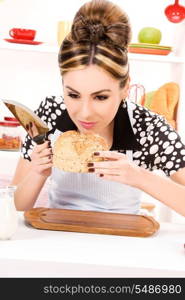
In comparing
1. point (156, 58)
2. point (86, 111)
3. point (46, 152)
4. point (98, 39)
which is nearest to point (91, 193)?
point (46, 152)

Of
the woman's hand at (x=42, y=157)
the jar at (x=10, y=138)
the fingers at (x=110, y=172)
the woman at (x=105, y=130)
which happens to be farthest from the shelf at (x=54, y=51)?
the fingers at (x=110, y=172)

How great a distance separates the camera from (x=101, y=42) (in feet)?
4.70

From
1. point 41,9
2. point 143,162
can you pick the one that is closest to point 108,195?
point 143,162

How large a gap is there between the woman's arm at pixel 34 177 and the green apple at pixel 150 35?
5.64ft

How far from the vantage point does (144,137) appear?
179cm

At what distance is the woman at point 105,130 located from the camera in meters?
1.39

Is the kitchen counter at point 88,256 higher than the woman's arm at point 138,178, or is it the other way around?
the woman's arm at point 138,178

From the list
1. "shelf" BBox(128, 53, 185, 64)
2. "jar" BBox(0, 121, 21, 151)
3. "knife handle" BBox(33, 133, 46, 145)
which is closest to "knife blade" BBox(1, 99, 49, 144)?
"knife handle" BBox(33, 133, 46, 145)

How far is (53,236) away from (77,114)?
1.20 ft

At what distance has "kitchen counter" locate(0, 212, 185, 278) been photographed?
3.75 ft

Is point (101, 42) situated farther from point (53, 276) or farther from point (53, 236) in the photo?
point (53, 276)

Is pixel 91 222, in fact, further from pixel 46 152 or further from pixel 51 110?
pixel 51 110

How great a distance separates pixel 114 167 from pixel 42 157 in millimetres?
262

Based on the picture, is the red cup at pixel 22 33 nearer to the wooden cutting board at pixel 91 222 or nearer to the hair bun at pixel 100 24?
the hair bun at pixel 100 24
